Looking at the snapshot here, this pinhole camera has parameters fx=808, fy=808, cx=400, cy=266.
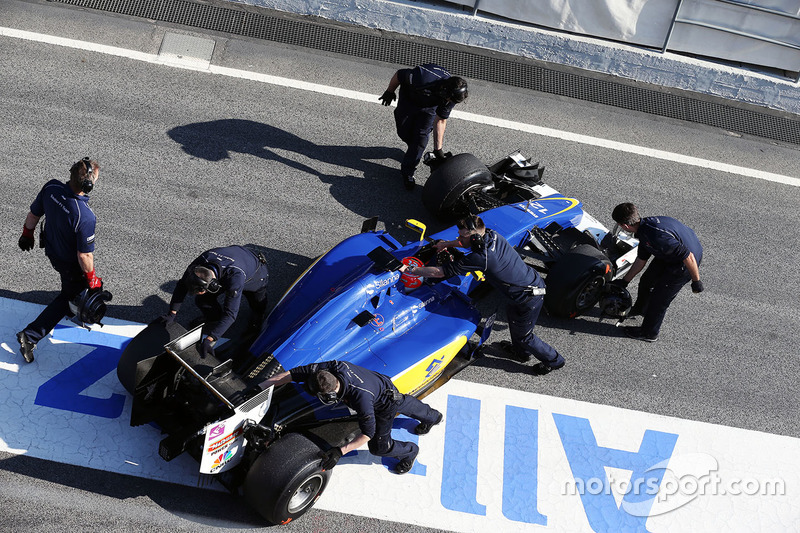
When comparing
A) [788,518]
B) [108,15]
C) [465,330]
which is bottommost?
[788,518]

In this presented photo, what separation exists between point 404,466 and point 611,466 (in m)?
1.88

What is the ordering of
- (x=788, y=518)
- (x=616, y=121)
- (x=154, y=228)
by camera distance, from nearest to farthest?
(x=788, y=518) → (x=154, y=228) → (x=616, y=121)

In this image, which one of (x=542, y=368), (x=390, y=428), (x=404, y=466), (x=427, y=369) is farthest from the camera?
(x=542, y=368)

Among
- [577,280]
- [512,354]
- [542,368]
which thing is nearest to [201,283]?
[512,354]

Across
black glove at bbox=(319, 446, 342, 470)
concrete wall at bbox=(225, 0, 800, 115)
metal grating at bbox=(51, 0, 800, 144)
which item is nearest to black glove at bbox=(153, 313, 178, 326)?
black glove at bbox=(319, 446, 342, 470)

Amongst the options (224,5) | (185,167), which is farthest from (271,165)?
(224,5)

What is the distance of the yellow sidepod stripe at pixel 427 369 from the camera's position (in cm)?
675

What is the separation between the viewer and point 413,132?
362 inches

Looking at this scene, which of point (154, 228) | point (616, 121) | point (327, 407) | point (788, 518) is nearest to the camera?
point (327, 407)

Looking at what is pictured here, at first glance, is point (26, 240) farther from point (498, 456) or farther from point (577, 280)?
point (577, 280)

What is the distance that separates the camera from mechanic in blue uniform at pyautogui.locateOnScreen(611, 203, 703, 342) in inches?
297

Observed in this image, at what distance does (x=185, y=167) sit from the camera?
938 centimetres

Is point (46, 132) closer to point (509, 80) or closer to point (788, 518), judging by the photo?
point (509, 80)

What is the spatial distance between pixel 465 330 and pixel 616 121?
17.7ft
